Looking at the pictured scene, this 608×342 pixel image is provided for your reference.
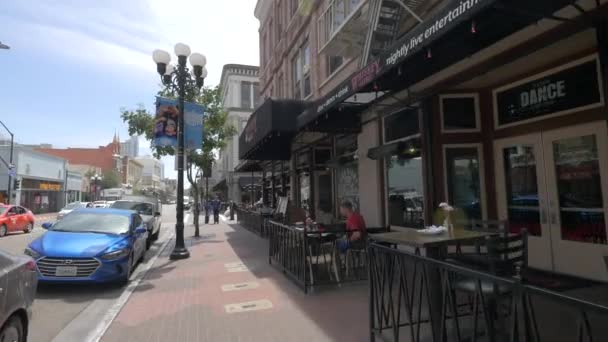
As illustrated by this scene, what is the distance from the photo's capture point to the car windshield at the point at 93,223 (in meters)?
7.54

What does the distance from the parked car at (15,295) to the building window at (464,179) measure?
672cm

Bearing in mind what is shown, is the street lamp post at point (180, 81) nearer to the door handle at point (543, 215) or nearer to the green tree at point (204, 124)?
the green tree at point (204, 124)

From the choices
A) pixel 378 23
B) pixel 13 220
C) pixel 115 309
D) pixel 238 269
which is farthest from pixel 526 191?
pixel 13 220

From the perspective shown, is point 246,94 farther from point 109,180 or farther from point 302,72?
point 109,180

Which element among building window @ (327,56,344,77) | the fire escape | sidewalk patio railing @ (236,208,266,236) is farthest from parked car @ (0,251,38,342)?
sidewalk patio railing @ (236,208,266,236)

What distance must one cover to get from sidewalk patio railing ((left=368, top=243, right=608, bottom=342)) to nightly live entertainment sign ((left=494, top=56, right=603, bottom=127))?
3.06 meters

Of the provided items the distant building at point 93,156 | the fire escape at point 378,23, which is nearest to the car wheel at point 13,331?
the fire escape at point 378,23

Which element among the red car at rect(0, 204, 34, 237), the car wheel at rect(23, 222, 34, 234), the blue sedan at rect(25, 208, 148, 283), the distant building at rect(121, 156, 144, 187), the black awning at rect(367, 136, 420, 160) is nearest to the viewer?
the blue sedan at rect(25, 208, 148, 283)

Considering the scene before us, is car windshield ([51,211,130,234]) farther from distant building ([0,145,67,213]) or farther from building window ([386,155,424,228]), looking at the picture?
distant building ([0,145,67,213])

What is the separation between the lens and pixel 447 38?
4559 millimetres

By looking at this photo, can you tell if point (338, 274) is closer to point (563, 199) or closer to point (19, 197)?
point (563, 199)

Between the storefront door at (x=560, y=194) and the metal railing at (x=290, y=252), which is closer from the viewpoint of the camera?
the storefront door at (x=560, y=194)

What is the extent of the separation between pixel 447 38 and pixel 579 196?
3335mm

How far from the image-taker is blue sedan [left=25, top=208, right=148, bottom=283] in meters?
6.31
